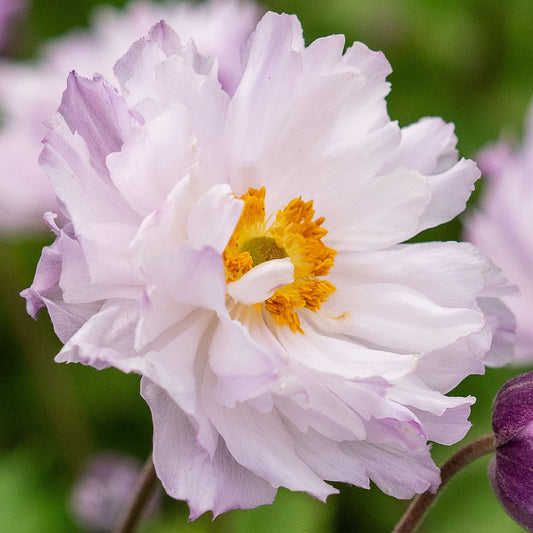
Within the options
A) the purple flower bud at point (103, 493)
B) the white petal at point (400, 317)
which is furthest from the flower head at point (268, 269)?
the purple flower bud at point (103, 493)

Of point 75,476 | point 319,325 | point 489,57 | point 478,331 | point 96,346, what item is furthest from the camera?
point 489,57

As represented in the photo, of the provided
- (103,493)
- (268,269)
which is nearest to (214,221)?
(268,269)

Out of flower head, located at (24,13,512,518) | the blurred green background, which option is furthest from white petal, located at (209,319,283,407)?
the blurred green background

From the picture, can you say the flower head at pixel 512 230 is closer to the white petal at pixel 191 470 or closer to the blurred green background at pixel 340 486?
the blurred green background at pixel 340 486

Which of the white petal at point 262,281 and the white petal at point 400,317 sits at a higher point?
the white petal at point 262,281

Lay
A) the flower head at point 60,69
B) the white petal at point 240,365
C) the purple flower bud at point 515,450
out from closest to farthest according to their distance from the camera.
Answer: the white petal at point 240,365 → the purple flower bud at point 515,450 → the flower head at point 60,69

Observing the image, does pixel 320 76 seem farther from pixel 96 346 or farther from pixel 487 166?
pixel 487 166

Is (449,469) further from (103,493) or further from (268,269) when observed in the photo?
(103,493)

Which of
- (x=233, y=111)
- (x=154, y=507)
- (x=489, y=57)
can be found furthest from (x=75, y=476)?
(x=489, y=57)
